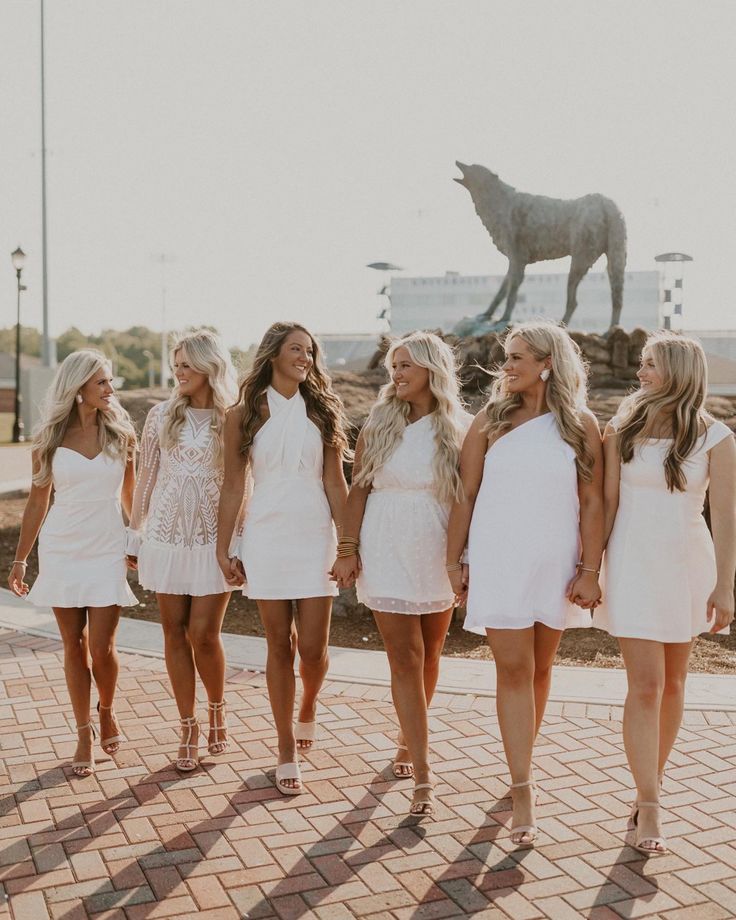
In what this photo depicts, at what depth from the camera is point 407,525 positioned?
387cm

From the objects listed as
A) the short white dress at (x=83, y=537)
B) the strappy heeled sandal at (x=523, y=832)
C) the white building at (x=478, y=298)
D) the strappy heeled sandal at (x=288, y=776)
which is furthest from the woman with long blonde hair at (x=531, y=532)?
the white building at (x=478, y=298)

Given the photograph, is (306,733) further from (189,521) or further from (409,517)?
(409,517)

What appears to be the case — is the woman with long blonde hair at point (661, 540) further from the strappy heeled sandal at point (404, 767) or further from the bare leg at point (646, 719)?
the strappy heeled sandal at point (404, 767)

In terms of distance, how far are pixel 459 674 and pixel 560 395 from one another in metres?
2.61

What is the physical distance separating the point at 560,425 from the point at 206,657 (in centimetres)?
193

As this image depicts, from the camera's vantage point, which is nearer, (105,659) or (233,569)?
(233,569)

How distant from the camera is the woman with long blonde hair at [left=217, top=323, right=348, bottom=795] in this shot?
13.3 ft

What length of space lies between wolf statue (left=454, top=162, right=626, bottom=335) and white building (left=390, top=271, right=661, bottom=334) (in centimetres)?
4332

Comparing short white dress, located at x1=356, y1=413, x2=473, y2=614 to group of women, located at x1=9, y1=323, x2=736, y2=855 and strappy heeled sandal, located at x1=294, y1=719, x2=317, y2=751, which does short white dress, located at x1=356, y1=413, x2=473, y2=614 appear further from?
strappy heeled sandal, located at x1=294, y1=719, x2=317, y2=751

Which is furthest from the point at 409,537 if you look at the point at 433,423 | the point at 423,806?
the point at 423,806

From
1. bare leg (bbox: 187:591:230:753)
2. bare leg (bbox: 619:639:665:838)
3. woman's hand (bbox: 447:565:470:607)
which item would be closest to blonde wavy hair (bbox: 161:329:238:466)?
bare leg (bbox: 187:591:230:753)

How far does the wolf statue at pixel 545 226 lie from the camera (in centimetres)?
1241

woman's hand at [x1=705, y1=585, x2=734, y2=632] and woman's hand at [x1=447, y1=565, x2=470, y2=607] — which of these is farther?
woman's hand at [x1=447, y1=565, x2=470, y2=607]

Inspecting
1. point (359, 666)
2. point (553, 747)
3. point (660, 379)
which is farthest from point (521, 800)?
point (359, 666)
